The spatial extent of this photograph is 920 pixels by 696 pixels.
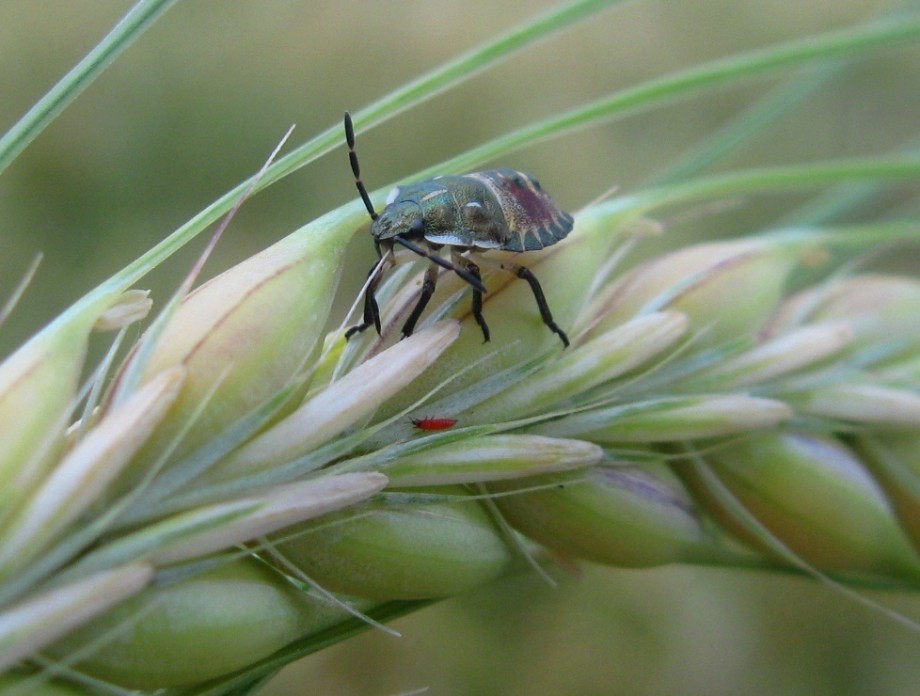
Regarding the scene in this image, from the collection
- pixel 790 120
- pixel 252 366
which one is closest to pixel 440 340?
pixel 252 366

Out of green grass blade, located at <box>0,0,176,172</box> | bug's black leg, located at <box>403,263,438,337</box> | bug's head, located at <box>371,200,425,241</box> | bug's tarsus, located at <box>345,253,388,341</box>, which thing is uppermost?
green grass blade, located at <box>0,0,176,172</box>

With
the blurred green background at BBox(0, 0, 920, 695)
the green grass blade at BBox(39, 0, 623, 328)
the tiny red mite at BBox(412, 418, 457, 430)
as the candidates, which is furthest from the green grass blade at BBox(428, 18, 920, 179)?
the blurred green background at BBox(0, 0, 920, 695)

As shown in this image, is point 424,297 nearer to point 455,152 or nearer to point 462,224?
point 462,224

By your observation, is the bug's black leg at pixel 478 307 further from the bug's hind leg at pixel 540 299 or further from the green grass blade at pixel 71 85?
the green grass blade at pixel 71 85

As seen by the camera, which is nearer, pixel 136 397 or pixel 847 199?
pixel 136 397

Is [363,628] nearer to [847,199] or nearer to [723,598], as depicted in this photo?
[847,199]

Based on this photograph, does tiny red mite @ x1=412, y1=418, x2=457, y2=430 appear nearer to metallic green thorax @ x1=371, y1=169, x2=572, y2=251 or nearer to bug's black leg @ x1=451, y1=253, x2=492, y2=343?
bug's black leg @ x1=451, y1=253, x2=492, y2=343

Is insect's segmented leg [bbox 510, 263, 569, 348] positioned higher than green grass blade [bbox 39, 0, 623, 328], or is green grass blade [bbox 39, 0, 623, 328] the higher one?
green grass blade [bbox 39, 0, 623, 328]

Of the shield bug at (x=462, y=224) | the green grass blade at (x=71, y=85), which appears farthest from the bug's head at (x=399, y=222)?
the green grass blade at (x=71, y=85)
